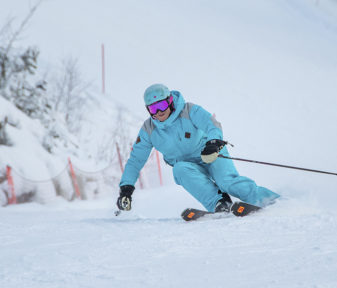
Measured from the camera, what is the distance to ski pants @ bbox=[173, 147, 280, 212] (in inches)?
115

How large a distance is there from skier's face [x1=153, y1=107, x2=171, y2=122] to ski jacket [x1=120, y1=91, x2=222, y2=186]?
0.03 meters

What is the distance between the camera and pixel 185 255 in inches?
67.9

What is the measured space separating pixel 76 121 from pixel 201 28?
20096mm

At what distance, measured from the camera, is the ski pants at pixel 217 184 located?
2932 millimetres

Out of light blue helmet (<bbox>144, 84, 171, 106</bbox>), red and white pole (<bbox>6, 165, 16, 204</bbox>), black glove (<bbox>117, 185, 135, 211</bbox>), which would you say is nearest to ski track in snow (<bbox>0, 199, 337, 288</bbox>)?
black glove (<bbox>117, 185, 135, 211</bbox>)

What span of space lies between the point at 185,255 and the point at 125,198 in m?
1.61

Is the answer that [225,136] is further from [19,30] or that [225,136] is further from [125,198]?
[125,198]

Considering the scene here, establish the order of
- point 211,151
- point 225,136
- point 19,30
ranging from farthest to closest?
point 225,136 → point 19,30 → point 211,151

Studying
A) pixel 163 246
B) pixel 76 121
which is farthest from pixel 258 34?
pixel 163 246

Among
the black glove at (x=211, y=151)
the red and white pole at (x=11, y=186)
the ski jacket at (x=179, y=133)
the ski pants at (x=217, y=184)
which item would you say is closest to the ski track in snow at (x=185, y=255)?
the ski pants at (x=217, y=184)

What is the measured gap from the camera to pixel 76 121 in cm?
1644

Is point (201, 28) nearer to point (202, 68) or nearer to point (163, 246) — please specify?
point (202, 68)

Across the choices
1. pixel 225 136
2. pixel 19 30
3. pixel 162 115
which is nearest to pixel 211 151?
pixel 162 115

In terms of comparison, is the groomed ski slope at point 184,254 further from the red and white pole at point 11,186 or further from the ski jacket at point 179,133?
the red and white pole at point 11,186
